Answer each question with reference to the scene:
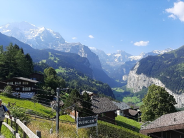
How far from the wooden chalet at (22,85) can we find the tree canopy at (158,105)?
44.0 metres

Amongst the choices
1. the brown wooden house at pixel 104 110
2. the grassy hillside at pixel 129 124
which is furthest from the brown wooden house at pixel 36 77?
the grassy hillside at pixel 129 124

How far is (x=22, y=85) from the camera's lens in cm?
6141

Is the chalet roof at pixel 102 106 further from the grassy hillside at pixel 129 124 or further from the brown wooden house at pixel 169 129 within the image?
the brown wooden house at pixel 169 129

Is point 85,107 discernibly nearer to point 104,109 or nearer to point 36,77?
point 104,109

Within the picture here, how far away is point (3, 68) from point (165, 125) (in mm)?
67926

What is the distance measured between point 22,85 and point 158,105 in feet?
161

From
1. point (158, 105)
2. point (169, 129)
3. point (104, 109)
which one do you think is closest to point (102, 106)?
point (104, 109)

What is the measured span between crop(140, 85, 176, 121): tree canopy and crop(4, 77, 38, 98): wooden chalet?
44.0 m

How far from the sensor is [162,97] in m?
43.8

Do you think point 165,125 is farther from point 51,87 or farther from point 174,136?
point 51,87

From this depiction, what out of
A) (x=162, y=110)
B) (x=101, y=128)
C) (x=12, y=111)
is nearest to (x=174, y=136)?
(x=101, y=128)

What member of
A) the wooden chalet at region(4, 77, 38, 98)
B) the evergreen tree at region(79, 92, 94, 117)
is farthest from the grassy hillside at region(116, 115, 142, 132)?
the wooden chalet at region(4, 77, 38, 98)

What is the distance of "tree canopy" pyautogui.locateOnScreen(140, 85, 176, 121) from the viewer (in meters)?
42.7

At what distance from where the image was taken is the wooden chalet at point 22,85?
60.7m
